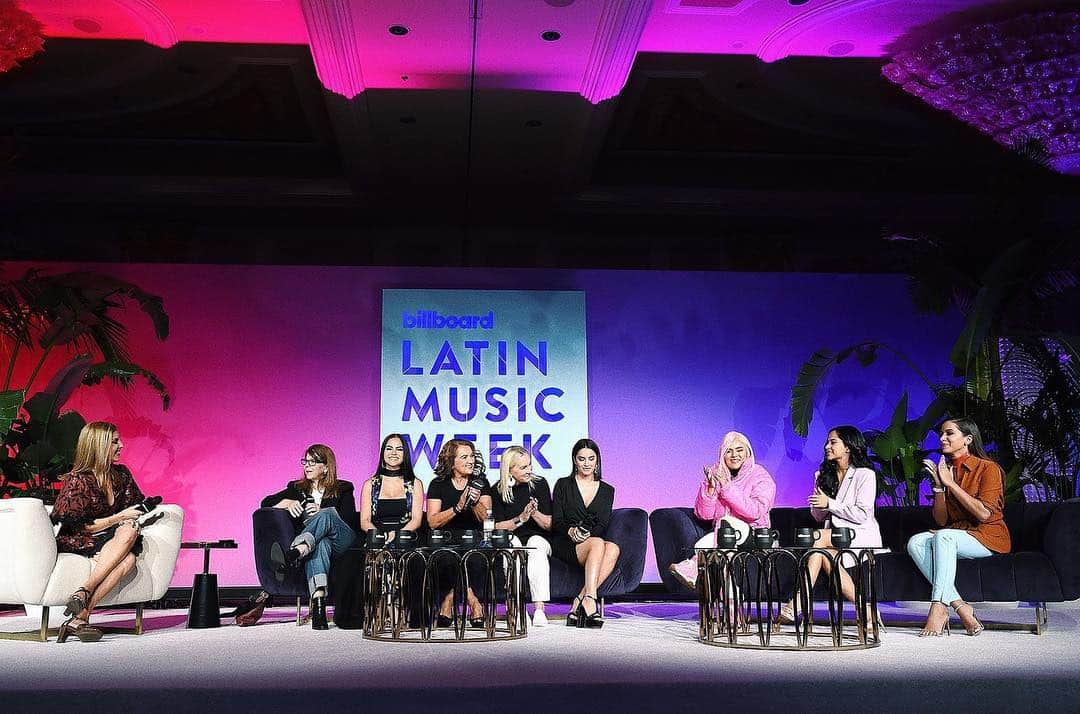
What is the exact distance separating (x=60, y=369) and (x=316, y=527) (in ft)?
9.29

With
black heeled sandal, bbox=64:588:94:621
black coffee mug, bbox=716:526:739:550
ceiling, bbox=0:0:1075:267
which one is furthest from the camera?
ceiling, bbox=0:0:1075:267

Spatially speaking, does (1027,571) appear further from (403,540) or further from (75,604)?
(75,604)

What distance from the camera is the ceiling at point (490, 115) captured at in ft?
19.2

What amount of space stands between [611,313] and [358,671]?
5224 millimetres

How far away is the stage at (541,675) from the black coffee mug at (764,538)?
1.49ft

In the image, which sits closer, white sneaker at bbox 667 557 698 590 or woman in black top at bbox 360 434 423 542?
white sneaker at bbox 667 557 698 590

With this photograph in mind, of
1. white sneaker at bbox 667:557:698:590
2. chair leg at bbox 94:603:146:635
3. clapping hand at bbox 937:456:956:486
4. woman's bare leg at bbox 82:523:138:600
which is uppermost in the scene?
clapping hand at bbox 937:456:956:486

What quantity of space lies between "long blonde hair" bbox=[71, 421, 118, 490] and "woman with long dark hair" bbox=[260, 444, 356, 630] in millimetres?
1014

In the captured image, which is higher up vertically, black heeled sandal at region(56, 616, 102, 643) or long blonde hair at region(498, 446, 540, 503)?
long blonde hair at region(498, 446, 540, 503)

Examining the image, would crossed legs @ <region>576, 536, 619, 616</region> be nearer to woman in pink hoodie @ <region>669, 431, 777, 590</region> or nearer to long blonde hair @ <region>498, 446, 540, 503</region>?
woman in pink hoodie @ <region>669, 431, 777, 590</region>

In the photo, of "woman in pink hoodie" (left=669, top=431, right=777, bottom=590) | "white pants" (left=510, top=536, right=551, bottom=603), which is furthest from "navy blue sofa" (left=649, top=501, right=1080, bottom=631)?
"white pants" (left=510, top=536, right=551, bottom=603)

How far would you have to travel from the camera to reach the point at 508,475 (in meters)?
5.79

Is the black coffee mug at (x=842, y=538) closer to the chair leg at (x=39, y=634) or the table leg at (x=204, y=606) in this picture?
the table leg at (x=204, y=606)

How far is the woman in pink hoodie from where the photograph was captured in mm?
5430
